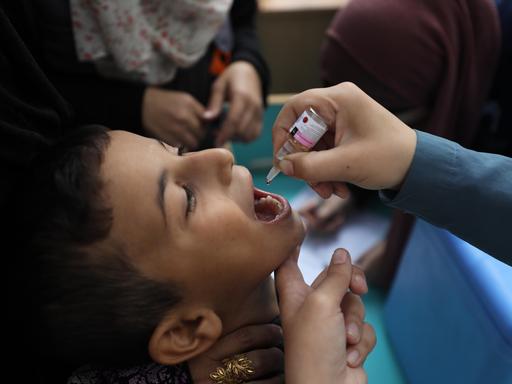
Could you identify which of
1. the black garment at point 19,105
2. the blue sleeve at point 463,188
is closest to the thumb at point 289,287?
the blue sleeve at point 463,188

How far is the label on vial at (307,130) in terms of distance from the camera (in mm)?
683

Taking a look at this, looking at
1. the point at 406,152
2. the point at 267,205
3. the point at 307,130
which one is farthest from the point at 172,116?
the point at 406,152

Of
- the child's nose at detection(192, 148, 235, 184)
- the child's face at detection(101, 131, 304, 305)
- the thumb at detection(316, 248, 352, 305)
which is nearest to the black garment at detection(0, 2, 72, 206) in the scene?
the child's face at detection(101, 131, 304, 305)

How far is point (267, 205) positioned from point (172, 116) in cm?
43

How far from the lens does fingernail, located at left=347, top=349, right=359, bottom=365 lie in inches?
27.3

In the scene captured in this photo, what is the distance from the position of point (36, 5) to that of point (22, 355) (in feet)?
2.19

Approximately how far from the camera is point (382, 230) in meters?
1.54

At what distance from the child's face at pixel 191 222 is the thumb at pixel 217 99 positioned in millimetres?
497

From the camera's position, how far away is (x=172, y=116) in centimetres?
113

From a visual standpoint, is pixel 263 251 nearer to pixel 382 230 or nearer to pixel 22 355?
pixel 22 355

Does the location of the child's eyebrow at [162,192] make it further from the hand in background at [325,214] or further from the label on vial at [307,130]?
the hand in background at [325,214]

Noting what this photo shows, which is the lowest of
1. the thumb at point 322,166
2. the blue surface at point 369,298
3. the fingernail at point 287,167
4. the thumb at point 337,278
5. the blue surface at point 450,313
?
the blue surface at point 369,298

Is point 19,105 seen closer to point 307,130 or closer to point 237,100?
point 307,130

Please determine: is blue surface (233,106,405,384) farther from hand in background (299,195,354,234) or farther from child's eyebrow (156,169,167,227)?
child's eyebrow (156,169,167,227)
